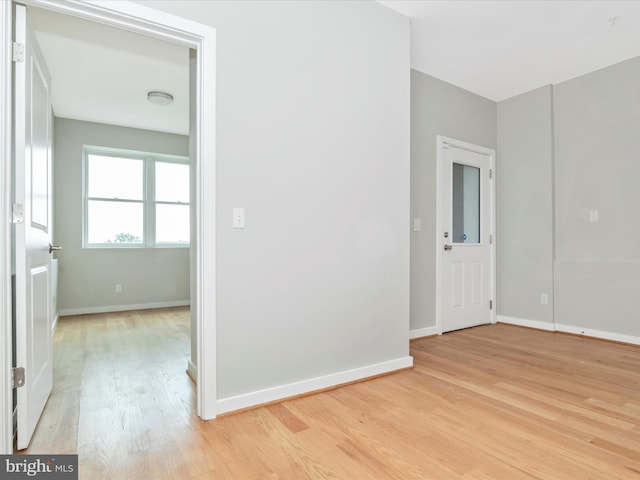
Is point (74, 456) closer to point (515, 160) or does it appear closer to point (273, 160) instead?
point (273, 160)

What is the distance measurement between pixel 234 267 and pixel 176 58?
97.7 inches

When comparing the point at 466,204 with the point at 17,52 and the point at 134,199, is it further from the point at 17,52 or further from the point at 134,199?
the point at 134,199

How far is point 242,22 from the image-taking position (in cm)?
217

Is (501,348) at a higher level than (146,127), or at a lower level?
lower

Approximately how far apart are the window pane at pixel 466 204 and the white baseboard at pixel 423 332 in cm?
105

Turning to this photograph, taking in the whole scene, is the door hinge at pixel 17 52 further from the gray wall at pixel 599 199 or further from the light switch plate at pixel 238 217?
the gray wall at pixel 599 199

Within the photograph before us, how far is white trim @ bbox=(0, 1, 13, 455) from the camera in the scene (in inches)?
63.7

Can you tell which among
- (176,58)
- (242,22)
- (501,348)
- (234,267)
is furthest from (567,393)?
(176,58)

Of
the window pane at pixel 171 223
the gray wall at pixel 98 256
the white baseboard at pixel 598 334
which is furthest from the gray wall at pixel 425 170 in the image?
the window pane at pixel 171 223

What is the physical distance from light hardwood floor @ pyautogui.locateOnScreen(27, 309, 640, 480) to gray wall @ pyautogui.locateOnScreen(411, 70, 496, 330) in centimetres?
79

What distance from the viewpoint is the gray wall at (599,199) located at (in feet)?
11.9

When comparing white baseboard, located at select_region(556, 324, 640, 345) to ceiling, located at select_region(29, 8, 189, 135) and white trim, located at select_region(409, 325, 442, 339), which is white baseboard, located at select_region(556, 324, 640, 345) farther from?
ceiling, located at select_region(29, 8, 189, 135)

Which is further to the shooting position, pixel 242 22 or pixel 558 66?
pixel 558 66

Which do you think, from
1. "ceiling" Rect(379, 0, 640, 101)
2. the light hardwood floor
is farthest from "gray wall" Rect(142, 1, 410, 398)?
"ceiling" Rect(379, 0, 640, 101)
